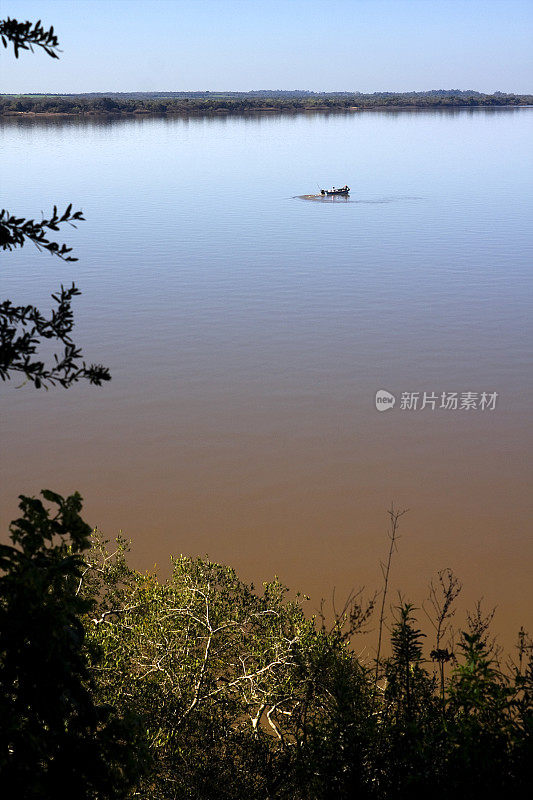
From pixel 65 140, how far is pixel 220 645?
122636 mm

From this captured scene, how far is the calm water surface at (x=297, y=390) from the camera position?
59.0 feet

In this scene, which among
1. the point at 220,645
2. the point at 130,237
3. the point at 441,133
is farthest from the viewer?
the point at 441,133

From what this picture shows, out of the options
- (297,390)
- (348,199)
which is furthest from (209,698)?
(348,199)

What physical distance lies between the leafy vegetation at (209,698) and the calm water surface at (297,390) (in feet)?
17.2

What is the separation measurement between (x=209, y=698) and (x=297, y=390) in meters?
16.4

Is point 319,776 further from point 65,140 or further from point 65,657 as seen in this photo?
point 65,140

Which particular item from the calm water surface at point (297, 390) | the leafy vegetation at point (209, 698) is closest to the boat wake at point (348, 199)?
the calm water surface at point (297, 390)

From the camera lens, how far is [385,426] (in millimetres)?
23484

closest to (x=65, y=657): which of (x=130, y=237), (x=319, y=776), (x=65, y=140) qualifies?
(x=319, y=776)

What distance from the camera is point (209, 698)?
32.8 ft

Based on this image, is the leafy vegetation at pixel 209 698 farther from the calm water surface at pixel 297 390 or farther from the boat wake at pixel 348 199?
the boat wake at pixel 348 199

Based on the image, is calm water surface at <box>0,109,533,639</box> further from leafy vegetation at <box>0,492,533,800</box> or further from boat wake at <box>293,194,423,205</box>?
leafy vegetation at <box>0,492,533,800</box>

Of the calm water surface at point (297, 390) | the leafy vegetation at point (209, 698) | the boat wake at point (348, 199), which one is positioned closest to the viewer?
the leafy vegetation at point (209, 698)

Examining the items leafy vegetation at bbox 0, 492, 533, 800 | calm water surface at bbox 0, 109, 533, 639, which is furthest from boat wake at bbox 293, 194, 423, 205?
leafy vegetation at bbox 0, 492, 533, 800
